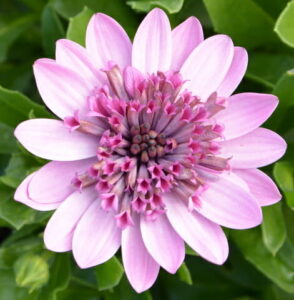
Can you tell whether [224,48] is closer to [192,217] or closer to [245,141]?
[245,141]

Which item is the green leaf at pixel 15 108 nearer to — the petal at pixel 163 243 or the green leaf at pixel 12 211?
the green leaf at pixel 12 211

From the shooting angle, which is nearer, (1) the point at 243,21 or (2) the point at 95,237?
(2) the point at 95,237

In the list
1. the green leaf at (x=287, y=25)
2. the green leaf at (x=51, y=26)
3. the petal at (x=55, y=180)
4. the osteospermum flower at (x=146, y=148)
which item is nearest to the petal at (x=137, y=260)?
the osteospermum flower at (x=146, y=148)

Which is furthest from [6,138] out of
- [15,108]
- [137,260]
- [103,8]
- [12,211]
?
[137,260]

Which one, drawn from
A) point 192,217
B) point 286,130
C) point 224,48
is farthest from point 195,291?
point 224,48

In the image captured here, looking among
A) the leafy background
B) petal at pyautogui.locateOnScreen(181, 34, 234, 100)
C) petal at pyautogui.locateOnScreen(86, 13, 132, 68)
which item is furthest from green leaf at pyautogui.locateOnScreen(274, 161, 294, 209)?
petal at pyautogui.locateOnScreen(86, 13, 132, 68)

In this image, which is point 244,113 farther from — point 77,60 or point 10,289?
point 10,289
